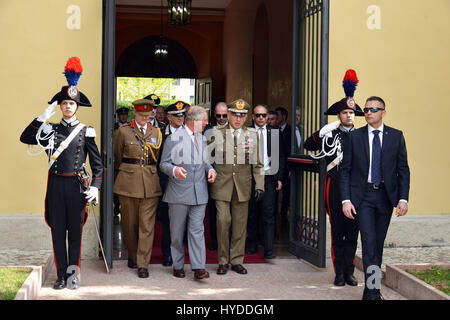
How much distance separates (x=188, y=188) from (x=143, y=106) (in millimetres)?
962

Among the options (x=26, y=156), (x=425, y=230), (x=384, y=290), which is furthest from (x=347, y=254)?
(x=26, y=156)

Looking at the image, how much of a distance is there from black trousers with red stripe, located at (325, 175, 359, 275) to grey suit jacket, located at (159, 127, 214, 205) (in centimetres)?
124

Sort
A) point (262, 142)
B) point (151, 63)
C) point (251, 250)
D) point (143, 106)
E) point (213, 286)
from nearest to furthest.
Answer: point (213, 286)
point (143, 106)
point (262, 142)
point (251, 250)
point (151, 63)

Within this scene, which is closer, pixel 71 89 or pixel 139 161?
pixel 71 89

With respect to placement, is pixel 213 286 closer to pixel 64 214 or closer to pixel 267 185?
pixel 64 214

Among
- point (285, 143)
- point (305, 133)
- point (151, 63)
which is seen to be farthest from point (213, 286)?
point (151, 63)

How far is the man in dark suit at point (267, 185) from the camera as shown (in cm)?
737

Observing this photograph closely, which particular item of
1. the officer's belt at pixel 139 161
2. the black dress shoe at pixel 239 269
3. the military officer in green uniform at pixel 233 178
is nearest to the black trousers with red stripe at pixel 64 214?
the officer's belt at pixel 139 161

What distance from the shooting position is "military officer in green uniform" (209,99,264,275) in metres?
6.58

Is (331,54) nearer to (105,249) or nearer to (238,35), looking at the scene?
(105,249)

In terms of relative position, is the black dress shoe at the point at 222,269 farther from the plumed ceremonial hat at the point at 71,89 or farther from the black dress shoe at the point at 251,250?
the plumed ceremonial hat at the point at 71,89

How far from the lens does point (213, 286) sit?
605 centimetres

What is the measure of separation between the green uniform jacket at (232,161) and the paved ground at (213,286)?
85 cm

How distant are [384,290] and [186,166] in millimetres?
2225
